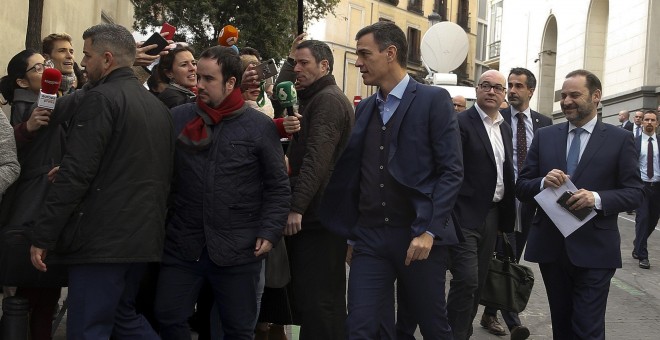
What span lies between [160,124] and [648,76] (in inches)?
884

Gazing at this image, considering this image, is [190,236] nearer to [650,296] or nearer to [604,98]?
[650,296]

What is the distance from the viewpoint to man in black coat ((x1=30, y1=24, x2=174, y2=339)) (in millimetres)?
4883

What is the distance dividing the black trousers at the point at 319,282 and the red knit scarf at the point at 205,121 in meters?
1.10

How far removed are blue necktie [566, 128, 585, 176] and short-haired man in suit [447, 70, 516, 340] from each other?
72cm

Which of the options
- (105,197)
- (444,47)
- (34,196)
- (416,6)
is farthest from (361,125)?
(416,6)

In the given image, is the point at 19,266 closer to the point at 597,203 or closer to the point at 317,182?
the point at 317,182

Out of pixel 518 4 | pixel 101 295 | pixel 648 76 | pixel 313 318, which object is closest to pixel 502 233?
pixel 313 318

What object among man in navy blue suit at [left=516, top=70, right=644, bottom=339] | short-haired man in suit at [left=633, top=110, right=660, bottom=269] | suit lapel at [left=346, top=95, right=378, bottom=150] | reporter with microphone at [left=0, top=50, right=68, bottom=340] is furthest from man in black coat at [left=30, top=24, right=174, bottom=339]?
short-haired man in suit at [left=633, top=110, right=660, bottom=269]

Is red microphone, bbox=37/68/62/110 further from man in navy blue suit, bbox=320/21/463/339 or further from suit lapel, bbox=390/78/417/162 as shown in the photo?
suit lapel, bbox=390/78/417/162

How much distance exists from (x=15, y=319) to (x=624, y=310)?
601 cm

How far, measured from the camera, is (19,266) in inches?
220

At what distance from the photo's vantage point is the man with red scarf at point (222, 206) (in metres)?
5.31

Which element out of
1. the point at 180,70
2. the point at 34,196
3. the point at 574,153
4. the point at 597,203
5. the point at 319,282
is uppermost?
the point at 180,70

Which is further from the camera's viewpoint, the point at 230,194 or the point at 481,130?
the point at 481,130
